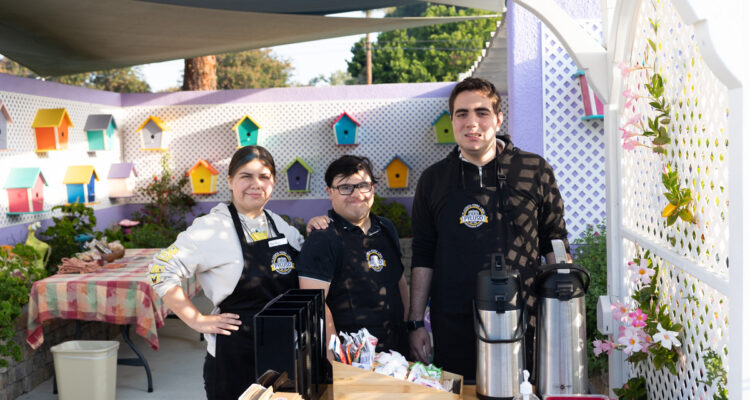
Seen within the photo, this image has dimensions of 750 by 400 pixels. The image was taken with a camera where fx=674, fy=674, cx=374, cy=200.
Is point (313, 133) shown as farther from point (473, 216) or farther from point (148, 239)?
point (473, 216)

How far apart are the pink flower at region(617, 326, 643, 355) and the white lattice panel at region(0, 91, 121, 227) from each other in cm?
546

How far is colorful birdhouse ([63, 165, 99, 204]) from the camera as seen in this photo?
6844 millimetres

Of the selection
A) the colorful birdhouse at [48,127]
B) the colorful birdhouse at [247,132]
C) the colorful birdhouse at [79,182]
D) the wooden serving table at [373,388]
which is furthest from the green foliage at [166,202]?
the wooden serving table at [373,388]

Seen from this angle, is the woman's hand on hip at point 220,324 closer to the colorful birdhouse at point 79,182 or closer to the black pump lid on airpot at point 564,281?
the black pump lid on airpot at point 564,281

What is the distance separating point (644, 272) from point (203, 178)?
728 cm

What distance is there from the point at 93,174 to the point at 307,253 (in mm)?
5597

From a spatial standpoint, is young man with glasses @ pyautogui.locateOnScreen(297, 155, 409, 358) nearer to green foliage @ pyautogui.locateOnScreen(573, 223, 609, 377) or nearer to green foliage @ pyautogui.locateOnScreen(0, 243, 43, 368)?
green foliage @ pyautogui.locateOnScreen(573, 223, 609, 377)

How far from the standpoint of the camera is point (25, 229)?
6078mm

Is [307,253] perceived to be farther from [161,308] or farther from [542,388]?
[161,308]

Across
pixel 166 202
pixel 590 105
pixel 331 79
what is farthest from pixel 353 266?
pixel 331 79

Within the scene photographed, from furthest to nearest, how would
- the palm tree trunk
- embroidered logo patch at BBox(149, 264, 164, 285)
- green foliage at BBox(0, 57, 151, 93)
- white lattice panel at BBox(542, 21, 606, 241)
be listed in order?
1. green foliage at BBox(0, 57, 151, 93)
2. the palm tree trunk
3. white lattice panel at BBox(542, 21, 606, 241)
4. embroidered logo patch at BBox(149, 264, 164, 285)

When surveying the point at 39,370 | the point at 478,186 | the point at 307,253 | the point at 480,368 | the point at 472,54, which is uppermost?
the point at 472,54

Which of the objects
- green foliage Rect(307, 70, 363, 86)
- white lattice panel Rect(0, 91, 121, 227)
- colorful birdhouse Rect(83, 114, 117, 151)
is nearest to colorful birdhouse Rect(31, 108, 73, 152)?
white lattice panel Rect(0, 91, 121, 227)

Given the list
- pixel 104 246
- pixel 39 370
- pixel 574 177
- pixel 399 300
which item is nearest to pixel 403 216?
pixel 574 177
